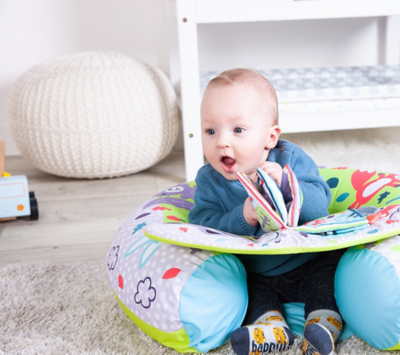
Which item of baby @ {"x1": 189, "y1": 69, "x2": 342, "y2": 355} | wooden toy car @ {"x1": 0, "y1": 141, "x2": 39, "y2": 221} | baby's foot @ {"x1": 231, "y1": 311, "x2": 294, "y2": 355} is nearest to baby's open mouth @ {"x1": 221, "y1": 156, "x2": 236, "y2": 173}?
baby @ {"x1": 189, "y1": 69, "x2": 342, "y2": 355}

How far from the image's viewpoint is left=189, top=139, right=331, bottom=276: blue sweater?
0.96 m

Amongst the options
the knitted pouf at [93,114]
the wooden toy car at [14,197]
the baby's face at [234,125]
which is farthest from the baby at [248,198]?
the knitted pouf at [93,114]

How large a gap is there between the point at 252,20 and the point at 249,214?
3.19 ft

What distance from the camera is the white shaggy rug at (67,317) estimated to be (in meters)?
0.89

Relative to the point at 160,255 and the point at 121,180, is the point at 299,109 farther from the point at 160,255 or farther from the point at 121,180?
the point at 160,255

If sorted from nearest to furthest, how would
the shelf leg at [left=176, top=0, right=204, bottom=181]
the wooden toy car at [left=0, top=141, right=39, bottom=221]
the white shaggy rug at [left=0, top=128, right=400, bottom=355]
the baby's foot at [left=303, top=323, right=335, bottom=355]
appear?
the baby's foot at [left=303, top=323, right=335, bottom=355] → the white shaggy rug at [left=0, top=128, right=400, bottom=355] → the wooden toy car at [left=0, top=141, right=39, bottom=221] → the shelf leg at [left=176, top=0, right=204, bottom=181]

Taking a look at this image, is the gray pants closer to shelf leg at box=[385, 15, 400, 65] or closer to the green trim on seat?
the green trim on seat

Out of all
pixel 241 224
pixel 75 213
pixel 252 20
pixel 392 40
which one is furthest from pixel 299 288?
pixel 392 40

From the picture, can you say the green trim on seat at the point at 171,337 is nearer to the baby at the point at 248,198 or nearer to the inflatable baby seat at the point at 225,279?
the inflatable baby seat at the point at 225,279

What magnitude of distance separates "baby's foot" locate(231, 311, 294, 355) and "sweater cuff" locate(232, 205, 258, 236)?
17cm

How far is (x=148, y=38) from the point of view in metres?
2.35

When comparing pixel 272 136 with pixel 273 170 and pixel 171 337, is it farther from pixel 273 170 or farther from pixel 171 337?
pixel 171 337

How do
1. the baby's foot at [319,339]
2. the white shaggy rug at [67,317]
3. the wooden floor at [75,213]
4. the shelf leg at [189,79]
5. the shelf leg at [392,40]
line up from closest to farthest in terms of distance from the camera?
the baby's foot at [319,339] < the white shaggy rug at [67,317] < the wooden floor at [75,213] < the shelf leg at [189,79] < the shelf leg at [392,40]

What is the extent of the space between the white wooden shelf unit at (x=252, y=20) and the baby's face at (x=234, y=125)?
30.5 inches
